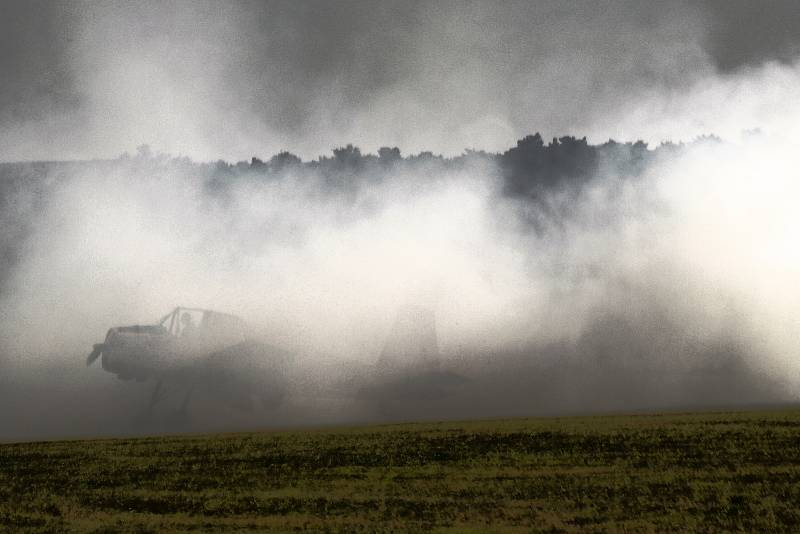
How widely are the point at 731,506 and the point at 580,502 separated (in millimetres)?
3838

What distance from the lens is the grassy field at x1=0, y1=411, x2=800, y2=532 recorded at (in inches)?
806

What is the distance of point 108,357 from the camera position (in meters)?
67.0

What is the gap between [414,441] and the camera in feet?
120

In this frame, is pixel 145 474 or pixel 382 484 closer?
pixel 382 484

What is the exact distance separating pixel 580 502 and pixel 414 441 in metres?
15.5

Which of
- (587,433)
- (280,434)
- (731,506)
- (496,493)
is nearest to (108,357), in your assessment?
(280,434)

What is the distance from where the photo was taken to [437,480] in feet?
85.8

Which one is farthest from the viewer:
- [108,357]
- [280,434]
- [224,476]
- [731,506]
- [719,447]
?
[108,357]

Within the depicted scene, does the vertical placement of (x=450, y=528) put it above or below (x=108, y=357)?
below

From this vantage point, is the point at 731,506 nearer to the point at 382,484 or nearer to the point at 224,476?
the point at 382,484

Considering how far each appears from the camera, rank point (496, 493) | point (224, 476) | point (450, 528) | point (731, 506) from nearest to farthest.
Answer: point (450, 528) → point (731, 506) → point (496, 493) → point (224, 476)

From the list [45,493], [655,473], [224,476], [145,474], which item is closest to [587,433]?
[655,473]

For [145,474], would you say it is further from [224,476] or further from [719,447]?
[719,447]

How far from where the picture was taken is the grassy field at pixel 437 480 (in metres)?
20.5
